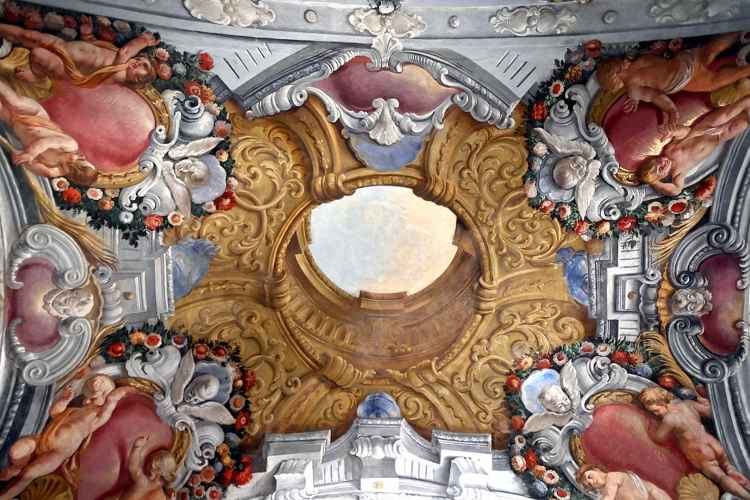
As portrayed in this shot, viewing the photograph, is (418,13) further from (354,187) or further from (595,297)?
(595,297)

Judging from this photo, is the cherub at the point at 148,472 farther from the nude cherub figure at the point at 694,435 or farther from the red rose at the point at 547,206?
the nude cherub figure at the point at 694,435

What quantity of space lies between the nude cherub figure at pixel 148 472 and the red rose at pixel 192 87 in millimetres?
3778

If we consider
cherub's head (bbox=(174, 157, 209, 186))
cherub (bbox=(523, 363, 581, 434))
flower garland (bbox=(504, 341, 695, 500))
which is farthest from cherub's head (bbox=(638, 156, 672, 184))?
cherub's head (bbox=(174, 157, 209, 186))

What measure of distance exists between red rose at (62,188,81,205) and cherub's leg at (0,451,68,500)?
257cm

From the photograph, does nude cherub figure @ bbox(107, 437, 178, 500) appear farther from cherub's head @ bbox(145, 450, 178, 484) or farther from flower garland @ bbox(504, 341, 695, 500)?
flower garland @ bbox(504, 341, 695, 500)

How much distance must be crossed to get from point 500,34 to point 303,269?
3.44m

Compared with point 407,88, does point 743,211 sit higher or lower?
lower

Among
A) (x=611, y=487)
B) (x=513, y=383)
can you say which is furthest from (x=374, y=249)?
(x=611, y=487)

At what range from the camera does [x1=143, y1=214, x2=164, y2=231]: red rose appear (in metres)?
9.17

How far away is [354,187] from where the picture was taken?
9680 millimetres

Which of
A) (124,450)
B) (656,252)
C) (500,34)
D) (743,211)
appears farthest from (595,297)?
(124,450)

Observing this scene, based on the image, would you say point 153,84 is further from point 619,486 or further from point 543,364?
point 619,486

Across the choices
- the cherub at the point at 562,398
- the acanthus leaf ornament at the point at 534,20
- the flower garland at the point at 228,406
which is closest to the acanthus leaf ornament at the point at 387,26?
the acanthus leaf ornament at the point at 534,20

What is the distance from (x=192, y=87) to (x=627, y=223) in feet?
15.7
